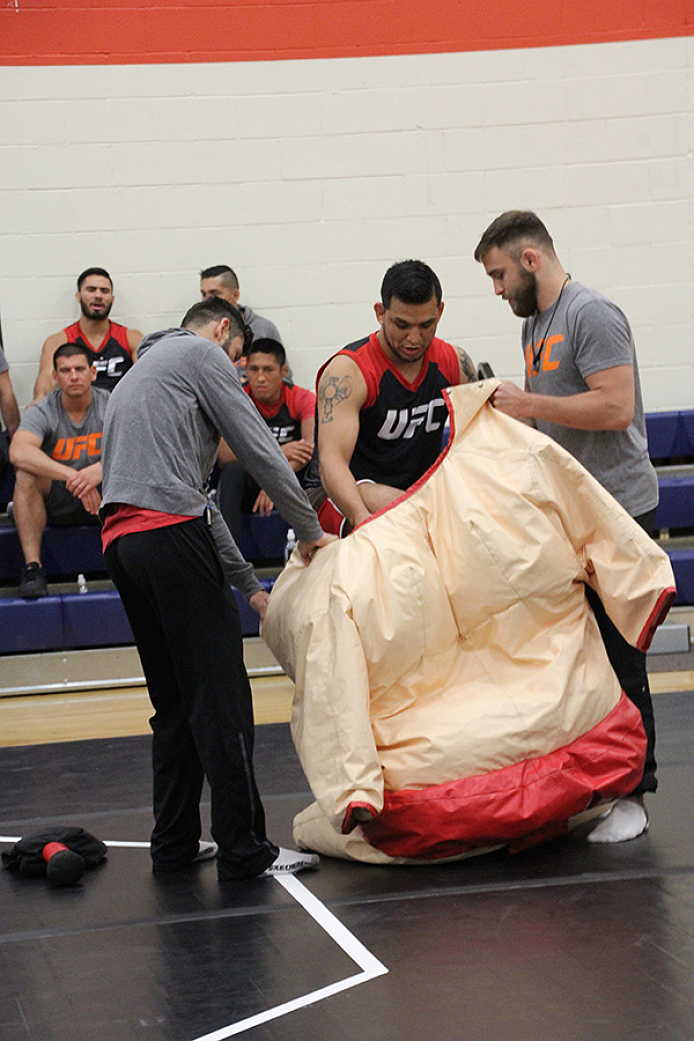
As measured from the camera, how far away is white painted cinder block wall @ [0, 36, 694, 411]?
5.64 metres

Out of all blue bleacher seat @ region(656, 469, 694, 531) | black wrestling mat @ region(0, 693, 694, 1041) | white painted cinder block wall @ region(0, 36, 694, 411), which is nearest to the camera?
black wrestling mat @ region(0, 693, 694, 1041)

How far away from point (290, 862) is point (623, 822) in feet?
2.68

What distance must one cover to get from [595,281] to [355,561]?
12.7 ft

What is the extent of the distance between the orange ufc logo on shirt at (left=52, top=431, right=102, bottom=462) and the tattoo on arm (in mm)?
2558

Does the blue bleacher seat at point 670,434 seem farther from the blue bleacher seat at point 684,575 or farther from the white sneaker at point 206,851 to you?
the white sneaker at point 206,851

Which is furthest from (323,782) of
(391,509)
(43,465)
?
(43,465)

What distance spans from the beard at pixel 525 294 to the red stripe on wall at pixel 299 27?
11.2ft

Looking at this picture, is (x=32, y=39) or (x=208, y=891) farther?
(x=32, y=39)

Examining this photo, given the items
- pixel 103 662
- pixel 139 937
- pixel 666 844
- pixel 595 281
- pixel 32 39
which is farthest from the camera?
pixel 595 281

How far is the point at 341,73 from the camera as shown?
5711 millimetres

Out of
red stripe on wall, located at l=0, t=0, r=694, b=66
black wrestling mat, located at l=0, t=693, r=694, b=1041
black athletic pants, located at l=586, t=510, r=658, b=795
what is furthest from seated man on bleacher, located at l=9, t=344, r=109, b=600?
black athletic pants, located at l=586, t=510, r=658, b=795

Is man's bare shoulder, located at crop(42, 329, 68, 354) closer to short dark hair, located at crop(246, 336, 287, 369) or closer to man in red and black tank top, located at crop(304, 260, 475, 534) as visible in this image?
short dark hair, located at crop(246, 336, 287, 369)

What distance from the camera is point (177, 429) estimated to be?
252cm

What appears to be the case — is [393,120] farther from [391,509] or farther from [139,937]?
[139,937]
